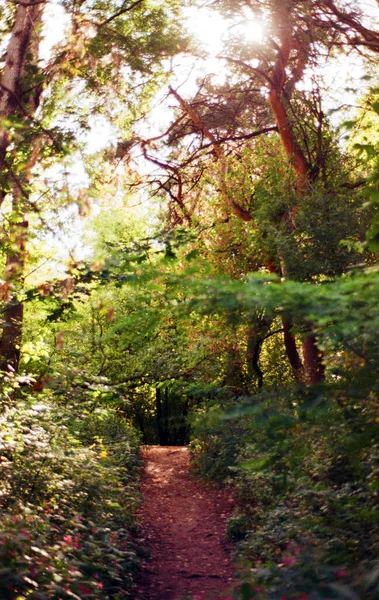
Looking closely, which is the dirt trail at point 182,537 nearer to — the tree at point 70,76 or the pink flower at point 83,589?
the pink flower at point 83,589

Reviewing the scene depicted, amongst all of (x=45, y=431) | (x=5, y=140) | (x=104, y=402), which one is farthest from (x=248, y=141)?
(x=45, y=431)

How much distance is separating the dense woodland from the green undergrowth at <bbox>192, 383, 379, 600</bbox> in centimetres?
3

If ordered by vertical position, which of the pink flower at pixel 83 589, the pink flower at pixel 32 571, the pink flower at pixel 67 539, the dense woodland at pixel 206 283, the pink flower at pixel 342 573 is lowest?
the pink flower at pixel 342 573

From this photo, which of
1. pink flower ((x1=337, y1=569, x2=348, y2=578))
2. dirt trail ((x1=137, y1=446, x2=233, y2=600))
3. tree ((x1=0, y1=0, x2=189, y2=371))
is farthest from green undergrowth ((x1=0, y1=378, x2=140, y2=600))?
pink flower ((x1=337, y1=569, x2=348, y2=578))

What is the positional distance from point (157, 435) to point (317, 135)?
19.9 meters

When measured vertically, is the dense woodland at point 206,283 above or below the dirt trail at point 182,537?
above

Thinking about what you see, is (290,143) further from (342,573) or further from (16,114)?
(342,573)

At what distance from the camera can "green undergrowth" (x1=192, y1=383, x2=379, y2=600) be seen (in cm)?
418

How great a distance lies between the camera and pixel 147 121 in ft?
58.5

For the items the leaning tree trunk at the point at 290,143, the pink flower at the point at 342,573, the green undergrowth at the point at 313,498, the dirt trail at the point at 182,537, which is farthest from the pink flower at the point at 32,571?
the leaning tree trunk at the point at 290,143

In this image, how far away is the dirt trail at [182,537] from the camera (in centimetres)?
833

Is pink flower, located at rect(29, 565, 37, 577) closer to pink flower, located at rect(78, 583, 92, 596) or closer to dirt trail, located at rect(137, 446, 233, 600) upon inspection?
pink flower, located at rect(78, 583, 92, 596)

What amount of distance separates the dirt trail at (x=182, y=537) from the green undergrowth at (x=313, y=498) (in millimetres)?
560

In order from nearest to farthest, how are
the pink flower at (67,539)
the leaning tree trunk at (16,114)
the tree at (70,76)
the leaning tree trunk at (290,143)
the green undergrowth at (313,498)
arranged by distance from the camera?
the green undergrowth at (313,498)
the pink flower at (67,539)
the leaning tree trunk at (16,114)
the tree at (70,76)
the leaning tree trunk at (290,143)
